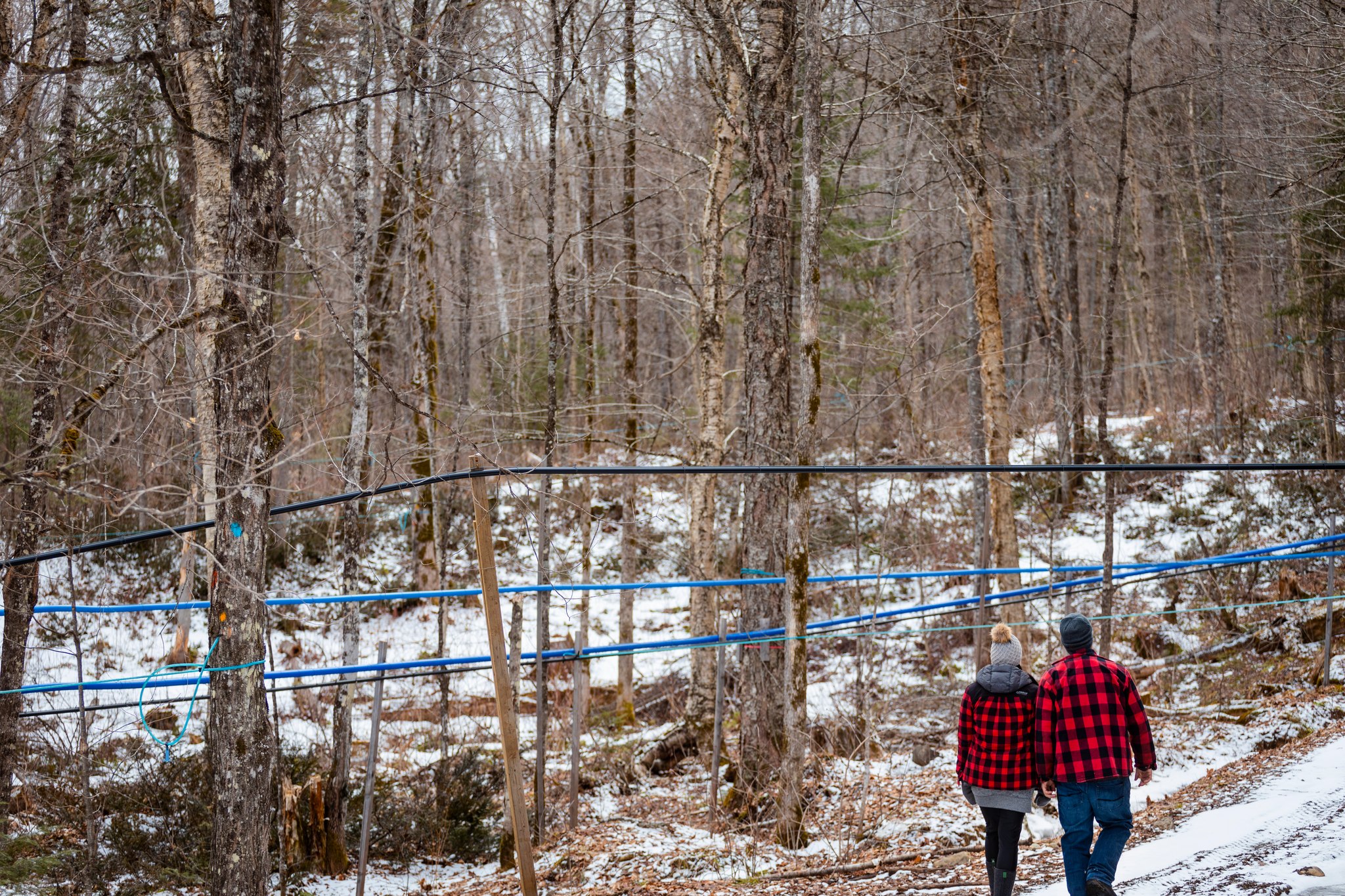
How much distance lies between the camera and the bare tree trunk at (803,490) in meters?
6.84

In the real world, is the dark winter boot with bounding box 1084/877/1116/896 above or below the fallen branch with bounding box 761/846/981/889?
above

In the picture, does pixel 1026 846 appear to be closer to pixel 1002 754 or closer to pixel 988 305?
pixel 1002 754

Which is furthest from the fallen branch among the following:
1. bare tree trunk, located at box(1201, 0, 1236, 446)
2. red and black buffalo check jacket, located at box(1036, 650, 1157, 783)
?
bare tree trunk, located at box(1201, 0, 1236, 446)

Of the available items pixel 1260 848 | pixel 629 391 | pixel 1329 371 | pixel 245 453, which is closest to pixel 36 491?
pixel 245 453

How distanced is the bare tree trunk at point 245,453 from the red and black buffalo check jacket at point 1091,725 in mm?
4467

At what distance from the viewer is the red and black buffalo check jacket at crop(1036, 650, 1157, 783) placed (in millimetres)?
4469

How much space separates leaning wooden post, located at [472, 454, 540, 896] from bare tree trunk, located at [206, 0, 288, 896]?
1.54 metres

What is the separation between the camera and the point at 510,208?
57.5 ft

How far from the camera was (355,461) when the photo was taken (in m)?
7.91

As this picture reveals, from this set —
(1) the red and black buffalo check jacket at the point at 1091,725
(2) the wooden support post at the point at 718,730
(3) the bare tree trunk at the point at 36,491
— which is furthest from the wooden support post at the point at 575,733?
(3) the bare tree trunk at the point at 36,491

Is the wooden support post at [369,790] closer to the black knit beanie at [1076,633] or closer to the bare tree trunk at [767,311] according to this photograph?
the bare tree trunk at [767,311]

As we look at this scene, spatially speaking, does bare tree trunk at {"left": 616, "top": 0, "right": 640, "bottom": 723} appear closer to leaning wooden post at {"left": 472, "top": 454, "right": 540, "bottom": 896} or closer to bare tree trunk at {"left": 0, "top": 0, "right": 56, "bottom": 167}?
leaning wooden post at {"left": 472, "top": 454, "right": 540, "bottom": 896}

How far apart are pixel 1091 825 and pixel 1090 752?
40cm

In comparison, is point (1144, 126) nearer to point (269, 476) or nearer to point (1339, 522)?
point (1339, 522)
